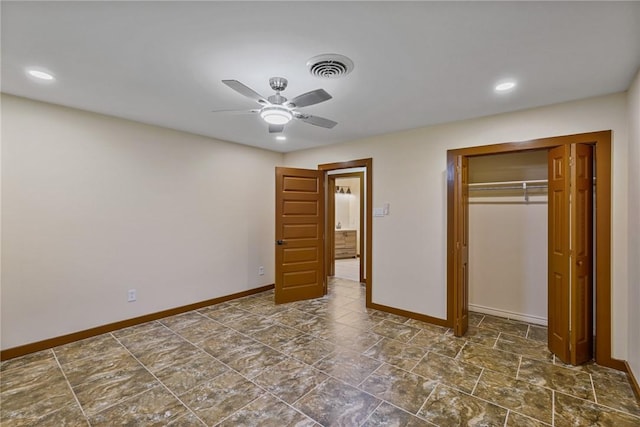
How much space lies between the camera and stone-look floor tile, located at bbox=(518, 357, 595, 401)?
2.24m

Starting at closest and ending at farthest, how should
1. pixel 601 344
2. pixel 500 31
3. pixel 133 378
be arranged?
pixel 500 31, pixel 133 378, pixel 601 344

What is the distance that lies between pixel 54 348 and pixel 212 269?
1844 mm

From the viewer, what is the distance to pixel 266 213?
5074 mm

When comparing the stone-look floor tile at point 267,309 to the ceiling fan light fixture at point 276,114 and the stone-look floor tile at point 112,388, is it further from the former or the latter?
the ceiling fan light fixture at point 276,114

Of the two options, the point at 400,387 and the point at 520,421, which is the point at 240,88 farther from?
the point at 520,421

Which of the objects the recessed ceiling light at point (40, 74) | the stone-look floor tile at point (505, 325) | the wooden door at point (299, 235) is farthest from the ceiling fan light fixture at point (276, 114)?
the stone-look floor tile at point (505, 325)

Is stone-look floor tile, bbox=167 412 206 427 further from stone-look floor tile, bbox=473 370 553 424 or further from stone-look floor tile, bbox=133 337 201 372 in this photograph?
stone-look floor tile, bbox=473 370 553 424

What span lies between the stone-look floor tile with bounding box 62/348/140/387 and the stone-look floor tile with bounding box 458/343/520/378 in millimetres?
3106

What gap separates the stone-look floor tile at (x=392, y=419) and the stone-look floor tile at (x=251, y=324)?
176cm

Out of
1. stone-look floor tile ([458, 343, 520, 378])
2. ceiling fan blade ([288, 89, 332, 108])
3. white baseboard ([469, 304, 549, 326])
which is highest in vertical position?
ceiling fan blade ([288, 89, 332, 108])

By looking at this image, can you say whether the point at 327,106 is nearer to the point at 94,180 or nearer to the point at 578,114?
the point at 578,114

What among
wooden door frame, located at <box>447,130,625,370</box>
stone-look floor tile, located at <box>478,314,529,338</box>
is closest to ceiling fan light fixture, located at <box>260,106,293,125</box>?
wooden door frame, located at <box>447,130,625,370</box>

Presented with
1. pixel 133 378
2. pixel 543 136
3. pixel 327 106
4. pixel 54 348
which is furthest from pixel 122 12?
pixel 543 136

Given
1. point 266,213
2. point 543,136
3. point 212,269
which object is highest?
point 543,136
